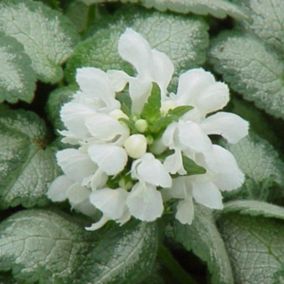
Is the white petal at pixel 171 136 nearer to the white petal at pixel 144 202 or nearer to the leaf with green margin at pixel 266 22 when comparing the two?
the white petal at pixel 144 202

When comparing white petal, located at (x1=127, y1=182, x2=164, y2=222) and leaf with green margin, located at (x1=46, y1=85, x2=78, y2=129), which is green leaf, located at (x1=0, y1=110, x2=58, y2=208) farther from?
white petal, located at (x1=127, y1=182, x2=164, y2=222)

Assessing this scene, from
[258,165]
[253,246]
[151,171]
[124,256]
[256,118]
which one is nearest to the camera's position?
[151,171]

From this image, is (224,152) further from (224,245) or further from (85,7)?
(85,7)

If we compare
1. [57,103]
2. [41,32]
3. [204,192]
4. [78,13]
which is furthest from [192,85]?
[78,13]

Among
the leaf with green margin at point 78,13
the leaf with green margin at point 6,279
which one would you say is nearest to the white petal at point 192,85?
the leaf with green margin at point 6,279

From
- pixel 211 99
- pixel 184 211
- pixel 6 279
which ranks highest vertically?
pixel 211 99

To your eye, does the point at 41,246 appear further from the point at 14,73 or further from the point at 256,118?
the point at 256,118

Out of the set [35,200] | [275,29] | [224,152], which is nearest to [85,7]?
[275,29]
